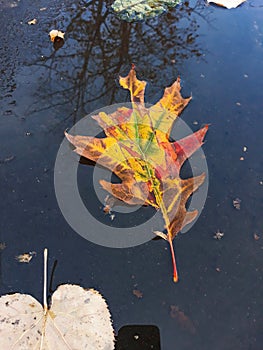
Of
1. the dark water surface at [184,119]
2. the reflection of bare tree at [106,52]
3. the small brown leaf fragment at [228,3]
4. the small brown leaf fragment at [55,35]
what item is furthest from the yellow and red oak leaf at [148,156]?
the small brown leaf fragment at [228,3]

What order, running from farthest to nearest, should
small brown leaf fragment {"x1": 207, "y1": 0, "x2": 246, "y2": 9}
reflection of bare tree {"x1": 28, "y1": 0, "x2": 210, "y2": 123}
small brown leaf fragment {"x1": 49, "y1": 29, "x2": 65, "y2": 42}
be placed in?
small brown leaf fragment {"x1": 207, "y1": 0, "x2": 246, "y2": 9}, small brown leaf fragment {"x1": 49, "y1": 29, "x2": 65, "y2": 42}, reflection of bare tree {"x1": 28, "y1": 0, "x2": 210, "y2": 123}

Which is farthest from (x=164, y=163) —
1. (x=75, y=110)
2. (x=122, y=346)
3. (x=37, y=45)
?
(x=37, y=45)

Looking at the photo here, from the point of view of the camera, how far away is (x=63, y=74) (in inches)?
61.3

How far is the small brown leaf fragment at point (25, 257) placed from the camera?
1.08 metres

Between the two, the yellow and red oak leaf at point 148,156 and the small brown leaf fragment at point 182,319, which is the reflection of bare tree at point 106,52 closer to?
the yellow and red oak leaf at point 148,156

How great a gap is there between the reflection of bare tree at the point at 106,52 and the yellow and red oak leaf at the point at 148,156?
16cm

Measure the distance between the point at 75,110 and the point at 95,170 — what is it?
0.91 ft

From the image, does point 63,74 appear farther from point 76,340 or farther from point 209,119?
point 76,340

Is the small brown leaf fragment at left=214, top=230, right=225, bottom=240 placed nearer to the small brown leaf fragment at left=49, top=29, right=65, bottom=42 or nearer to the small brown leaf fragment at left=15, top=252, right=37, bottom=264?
the small brown leaf fragment at left=15, top=252, right=37, bottom=264

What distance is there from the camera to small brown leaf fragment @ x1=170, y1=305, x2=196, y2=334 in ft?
3.22

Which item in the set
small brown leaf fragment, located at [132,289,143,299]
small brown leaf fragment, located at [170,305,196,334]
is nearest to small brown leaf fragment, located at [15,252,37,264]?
small brown leaf fragment, located at [132,289,143,299]

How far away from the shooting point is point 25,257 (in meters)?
1.08

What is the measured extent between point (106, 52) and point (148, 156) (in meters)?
0.60

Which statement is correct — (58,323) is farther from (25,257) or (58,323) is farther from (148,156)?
(148,156)
